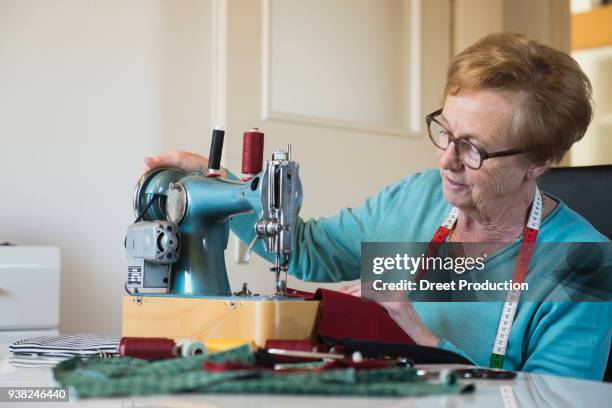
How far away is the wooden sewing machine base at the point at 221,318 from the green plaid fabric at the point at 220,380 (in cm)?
17

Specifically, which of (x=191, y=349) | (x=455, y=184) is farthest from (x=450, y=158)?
(x=191, y=349)

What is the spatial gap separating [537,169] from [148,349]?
1.01 m

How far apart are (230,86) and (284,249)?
160cm

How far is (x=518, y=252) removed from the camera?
5.56 ft

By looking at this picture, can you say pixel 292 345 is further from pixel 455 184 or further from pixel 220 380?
pixel 455 184

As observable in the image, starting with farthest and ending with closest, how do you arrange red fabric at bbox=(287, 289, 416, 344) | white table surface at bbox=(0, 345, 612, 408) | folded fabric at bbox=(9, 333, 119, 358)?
red fabric at bbox=(287, 289, 416, 344), folded fabric at bbox=(9, 333, 119, 358), white table surface at bbox=(0, 345, 612, 408)

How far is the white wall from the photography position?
8.31 ft

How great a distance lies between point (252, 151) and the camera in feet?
4.30

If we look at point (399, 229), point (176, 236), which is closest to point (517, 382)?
point (176, 236)

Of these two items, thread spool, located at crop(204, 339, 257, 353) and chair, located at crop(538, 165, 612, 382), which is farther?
chair, located at crop(538, 165, 612, 382)

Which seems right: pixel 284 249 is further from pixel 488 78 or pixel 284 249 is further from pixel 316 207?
pixel 316 207

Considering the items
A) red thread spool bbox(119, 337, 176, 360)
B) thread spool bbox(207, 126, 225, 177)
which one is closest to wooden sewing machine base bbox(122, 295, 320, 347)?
red thread spool bbox(119, 337, 176, 360)

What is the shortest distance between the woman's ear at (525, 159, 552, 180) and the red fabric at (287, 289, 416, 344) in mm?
493

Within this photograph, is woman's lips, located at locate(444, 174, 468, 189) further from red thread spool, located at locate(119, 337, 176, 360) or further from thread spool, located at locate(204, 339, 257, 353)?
red thread spool, located at locate(119, 337, 176, 360)
